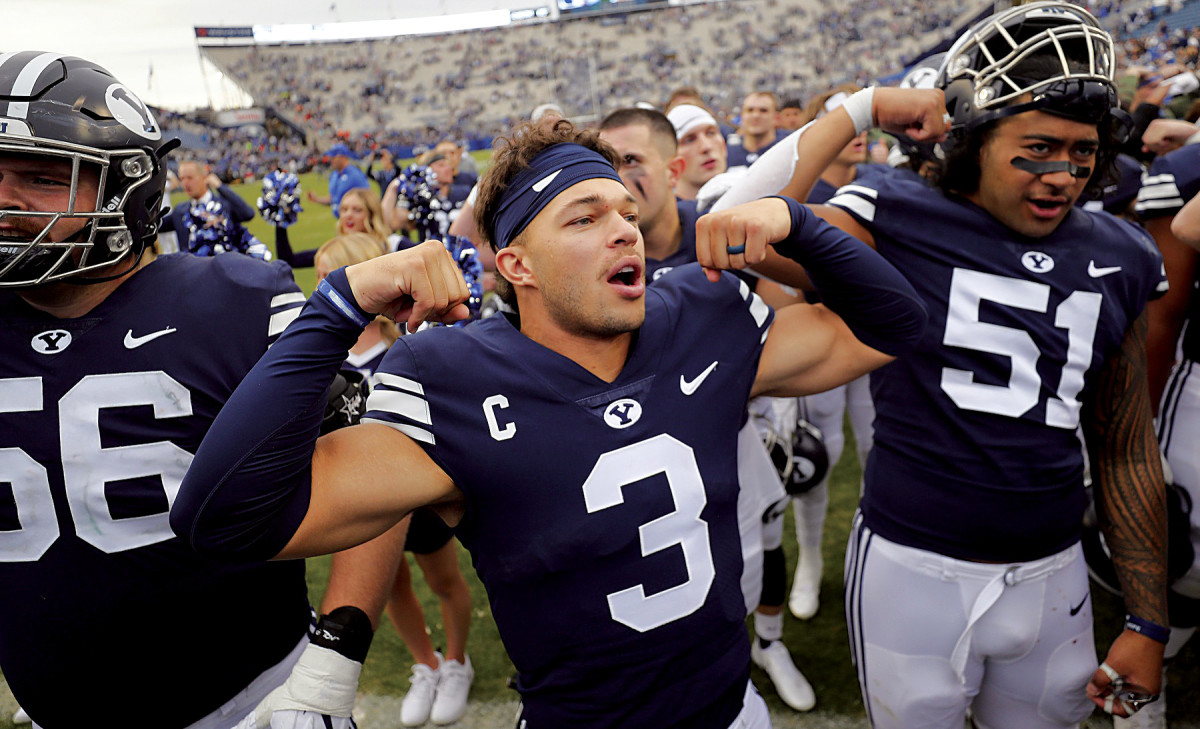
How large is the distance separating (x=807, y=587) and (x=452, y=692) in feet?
5.94

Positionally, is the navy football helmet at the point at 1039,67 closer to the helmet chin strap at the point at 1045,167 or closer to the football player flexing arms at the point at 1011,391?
the football player flexing arms at the point at 1011,391

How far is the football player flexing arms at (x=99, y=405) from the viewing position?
5.57ft

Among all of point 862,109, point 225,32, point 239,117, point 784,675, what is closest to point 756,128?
point 862,109

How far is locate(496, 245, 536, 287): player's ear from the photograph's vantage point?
5.76 feet

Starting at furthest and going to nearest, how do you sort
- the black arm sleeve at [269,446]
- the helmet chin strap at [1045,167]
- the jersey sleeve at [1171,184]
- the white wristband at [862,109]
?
the jersey sleeve at [1171,184]
the white wristband at [862,109]
the helmet chin strap at [1045,167]
the black arm sleeve at [269,446]

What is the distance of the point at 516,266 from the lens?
1.78m

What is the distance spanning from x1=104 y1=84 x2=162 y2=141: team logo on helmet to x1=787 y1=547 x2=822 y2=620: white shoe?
3.33m

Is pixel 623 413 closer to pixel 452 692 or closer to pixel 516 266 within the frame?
pixel 516 266

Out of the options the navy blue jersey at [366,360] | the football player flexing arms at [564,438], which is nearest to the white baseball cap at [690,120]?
the navy blue jersey at [366,360]

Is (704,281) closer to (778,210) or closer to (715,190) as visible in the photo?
(778,210)

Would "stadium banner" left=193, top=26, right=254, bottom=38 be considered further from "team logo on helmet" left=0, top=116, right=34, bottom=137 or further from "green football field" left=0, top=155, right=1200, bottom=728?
"team logo on helmet" left=0, top=116, right=34, bottom=137

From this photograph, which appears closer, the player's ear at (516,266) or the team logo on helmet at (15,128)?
the team logo on helmet at (15,128)

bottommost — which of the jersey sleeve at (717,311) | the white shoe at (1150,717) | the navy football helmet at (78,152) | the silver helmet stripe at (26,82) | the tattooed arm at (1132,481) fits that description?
the white shoe at (1150,717)

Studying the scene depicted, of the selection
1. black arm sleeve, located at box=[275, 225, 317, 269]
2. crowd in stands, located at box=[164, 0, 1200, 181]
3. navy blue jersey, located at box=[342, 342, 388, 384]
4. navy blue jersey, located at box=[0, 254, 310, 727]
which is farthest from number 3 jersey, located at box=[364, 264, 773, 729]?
crowd in stands, located at box=[164, 0, 1200, 181]
